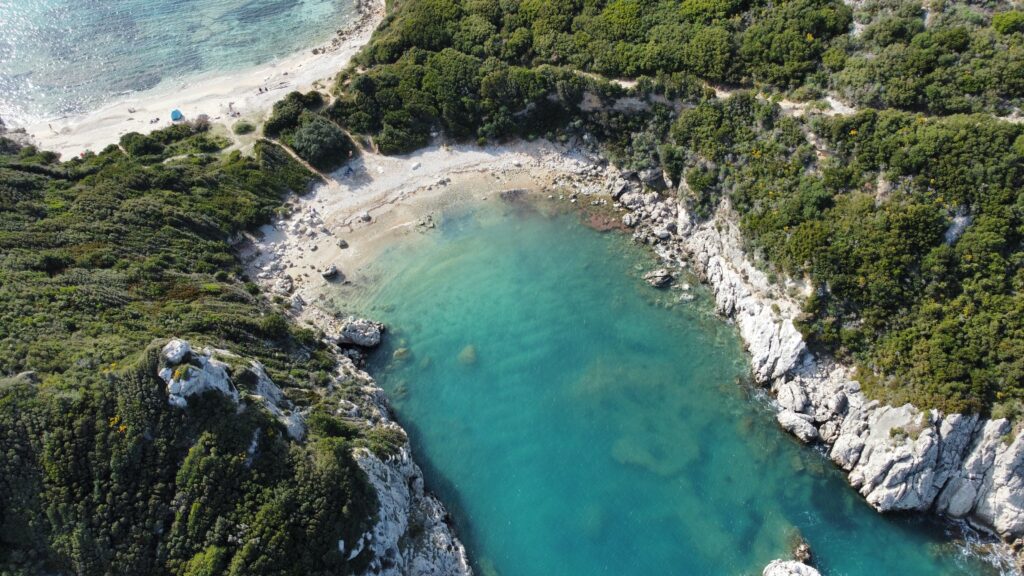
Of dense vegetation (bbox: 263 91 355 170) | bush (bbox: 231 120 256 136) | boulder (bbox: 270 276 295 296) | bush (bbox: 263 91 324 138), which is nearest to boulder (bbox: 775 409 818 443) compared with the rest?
boulder (bbox: 270 276 295 296)

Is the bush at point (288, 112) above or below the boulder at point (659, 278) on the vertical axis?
above

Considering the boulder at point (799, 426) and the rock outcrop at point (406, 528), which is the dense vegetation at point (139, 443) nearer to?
the rock outcrop at point (406, 528)

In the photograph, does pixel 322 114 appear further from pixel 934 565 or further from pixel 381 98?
pixel 934 565

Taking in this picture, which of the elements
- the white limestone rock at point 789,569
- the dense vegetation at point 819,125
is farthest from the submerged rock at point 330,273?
the white limestone rock at point 789,569

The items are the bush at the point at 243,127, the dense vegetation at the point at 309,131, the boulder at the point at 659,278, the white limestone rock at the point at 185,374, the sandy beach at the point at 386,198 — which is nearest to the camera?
the white limestone rock at the point at 185,374

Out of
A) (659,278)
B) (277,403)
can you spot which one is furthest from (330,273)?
(659,278)

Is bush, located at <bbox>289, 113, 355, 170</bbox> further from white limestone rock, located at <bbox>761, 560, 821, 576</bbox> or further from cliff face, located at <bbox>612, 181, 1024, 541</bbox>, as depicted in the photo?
white limestone rock, located at <bbox>761, 560, 821, 576</bbox>
